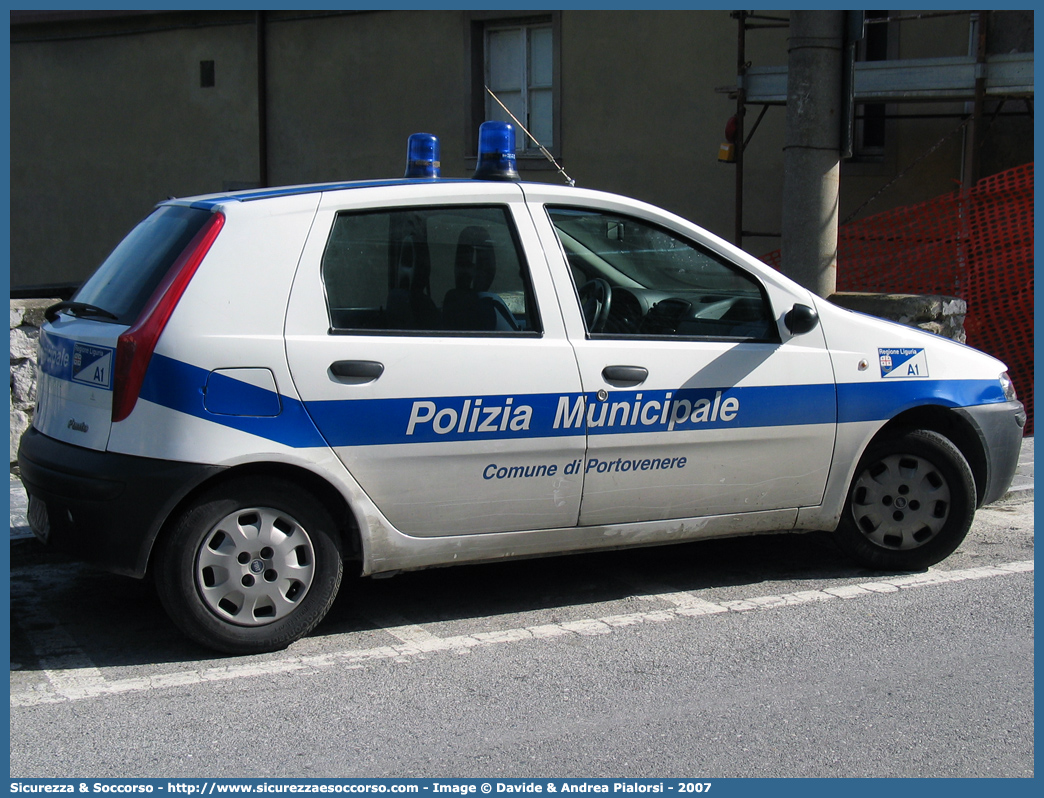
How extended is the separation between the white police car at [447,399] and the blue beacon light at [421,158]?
Answer: 627mm

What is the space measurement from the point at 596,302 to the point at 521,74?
10.3m

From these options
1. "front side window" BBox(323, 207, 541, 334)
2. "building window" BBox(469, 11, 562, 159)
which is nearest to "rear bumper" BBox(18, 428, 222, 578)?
"front side window" BBox(323, 207, 541, 334)

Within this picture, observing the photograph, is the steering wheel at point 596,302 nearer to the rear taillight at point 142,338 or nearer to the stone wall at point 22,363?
the rear taillight at point 142,338

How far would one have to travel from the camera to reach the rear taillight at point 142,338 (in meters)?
3.74

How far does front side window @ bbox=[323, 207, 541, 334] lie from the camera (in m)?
4.04

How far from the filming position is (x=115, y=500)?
375cm

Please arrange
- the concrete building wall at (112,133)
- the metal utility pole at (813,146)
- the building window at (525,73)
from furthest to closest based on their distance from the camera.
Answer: the concrete building wall at (112,133)
the building window at (525,73)
the metal utility pole at (813,146)

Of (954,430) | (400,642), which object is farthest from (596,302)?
(954,430)

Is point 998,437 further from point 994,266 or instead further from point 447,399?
point 994,266

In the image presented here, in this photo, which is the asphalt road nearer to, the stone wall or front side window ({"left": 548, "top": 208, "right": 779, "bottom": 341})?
front side window ({"left": 548, "top": 208, "right": 779, "bottom": 341})

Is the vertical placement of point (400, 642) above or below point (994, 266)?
below

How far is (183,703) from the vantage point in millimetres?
3604

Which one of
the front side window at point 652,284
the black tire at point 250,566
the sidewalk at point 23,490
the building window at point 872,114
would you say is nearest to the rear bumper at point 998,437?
the front side window at point 652,284

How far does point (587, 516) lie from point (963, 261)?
576cm
